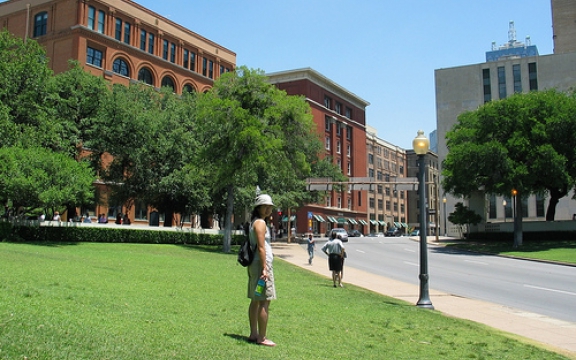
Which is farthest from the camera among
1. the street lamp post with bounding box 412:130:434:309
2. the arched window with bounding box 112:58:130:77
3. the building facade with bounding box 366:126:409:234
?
the building facade with bounding box 366:126:409:234

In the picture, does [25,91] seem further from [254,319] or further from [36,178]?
[254,319]

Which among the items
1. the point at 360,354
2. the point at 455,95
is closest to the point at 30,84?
the point at 360,354

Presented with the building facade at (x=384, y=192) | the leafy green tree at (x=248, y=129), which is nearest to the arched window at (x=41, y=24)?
the leafy green tree at (x=248, y=129)

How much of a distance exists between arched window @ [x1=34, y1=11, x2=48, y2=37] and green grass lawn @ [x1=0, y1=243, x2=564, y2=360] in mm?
48262

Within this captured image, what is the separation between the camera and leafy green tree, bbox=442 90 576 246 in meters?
36.4

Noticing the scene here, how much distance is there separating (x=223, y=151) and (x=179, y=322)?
2513 centimetres

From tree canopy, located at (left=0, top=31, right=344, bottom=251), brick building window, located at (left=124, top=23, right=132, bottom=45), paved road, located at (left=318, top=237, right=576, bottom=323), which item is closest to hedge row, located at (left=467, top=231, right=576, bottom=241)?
paved road, located at (left=318, top=237, right=576, bottom=323)

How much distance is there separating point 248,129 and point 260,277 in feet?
79.1

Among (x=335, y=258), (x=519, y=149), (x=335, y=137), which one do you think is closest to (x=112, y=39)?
(x=519, y=149)

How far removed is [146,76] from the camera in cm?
5753

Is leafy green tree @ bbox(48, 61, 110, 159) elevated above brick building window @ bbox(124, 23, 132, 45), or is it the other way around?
brick building window @ bbox(124, 23, 132, 45)

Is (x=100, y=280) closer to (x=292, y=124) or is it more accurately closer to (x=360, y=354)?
(x=360, y=354)

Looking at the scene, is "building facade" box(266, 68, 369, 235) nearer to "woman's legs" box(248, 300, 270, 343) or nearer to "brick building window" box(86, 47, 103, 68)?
"brick building window" box(86, 47, 103, 68)

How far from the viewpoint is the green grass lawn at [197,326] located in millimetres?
5426
